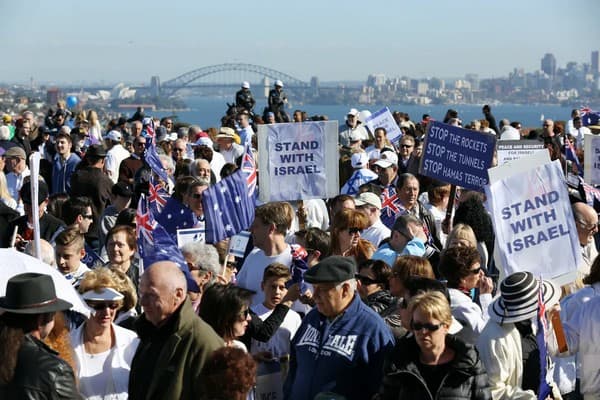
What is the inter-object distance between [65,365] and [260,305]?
247 centimetres

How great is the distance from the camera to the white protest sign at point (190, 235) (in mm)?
9375

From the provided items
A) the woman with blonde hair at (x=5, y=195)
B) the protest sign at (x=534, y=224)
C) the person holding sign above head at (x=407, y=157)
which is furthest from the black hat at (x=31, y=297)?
the person holding sign above head at (x=407, y=157)

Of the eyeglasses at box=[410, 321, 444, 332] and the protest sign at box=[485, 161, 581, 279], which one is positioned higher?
the protest sign at box=[485, 161, 581, 279]

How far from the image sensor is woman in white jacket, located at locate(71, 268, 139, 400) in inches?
248

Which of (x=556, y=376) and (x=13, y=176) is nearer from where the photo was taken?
(x=556, y=376)

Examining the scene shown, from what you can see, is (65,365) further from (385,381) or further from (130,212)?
(130,212)

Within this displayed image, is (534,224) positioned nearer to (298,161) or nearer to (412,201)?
(412,201)

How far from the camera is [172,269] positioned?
5.88 metres

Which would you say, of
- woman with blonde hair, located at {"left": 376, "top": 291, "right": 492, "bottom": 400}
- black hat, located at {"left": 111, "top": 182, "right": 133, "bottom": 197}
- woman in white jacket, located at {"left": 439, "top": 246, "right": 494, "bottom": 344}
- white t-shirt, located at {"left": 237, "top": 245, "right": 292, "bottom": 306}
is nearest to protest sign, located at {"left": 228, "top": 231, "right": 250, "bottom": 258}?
white t-shirt, located at {"left": 237, "top": 245, "right": 292, "bottom": 306}

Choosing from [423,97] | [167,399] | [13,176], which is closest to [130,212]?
[13,176]

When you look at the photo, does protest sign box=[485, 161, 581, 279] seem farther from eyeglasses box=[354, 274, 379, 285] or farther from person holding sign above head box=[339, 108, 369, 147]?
person holding sign above head box=[339, 108, 369, 147]

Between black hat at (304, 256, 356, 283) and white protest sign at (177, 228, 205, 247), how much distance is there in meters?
3.19

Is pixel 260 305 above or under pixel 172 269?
under

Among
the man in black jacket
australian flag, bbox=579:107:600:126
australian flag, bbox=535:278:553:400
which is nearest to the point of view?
the man in black jacket
